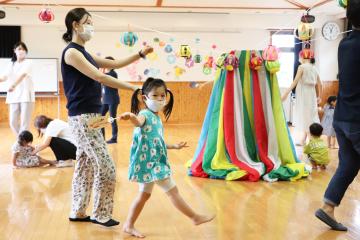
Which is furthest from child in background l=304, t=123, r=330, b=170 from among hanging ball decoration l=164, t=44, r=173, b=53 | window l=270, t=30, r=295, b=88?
window l=270, t=30, r=295, b=88

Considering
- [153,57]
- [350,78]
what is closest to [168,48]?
[153,57]

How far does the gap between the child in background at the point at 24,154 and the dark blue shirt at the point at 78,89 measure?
7.80 feet

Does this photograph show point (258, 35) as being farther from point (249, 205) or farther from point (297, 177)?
point (249, 205)

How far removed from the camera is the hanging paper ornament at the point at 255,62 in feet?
14.3

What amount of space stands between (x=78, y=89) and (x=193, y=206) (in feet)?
4.29

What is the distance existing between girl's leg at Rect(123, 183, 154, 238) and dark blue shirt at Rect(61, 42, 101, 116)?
63 cm

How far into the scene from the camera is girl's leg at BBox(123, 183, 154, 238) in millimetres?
2555

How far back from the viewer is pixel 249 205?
332cm

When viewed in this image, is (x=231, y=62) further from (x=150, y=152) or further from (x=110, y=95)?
(x=110, y=95)

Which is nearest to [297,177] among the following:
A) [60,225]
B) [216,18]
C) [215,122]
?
[215,122]

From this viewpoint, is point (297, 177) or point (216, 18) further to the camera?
point (216, 18)

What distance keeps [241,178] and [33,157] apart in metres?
2.49

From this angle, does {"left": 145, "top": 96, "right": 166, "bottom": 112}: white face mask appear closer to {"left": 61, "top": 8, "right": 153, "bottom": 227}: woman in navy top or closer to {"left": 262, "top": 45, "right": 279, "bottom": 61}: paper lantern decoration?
{"left": 61, "top": 8, "right": 153, "bottom": 227}: woman in navy top

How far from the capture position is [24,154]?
4934mm
